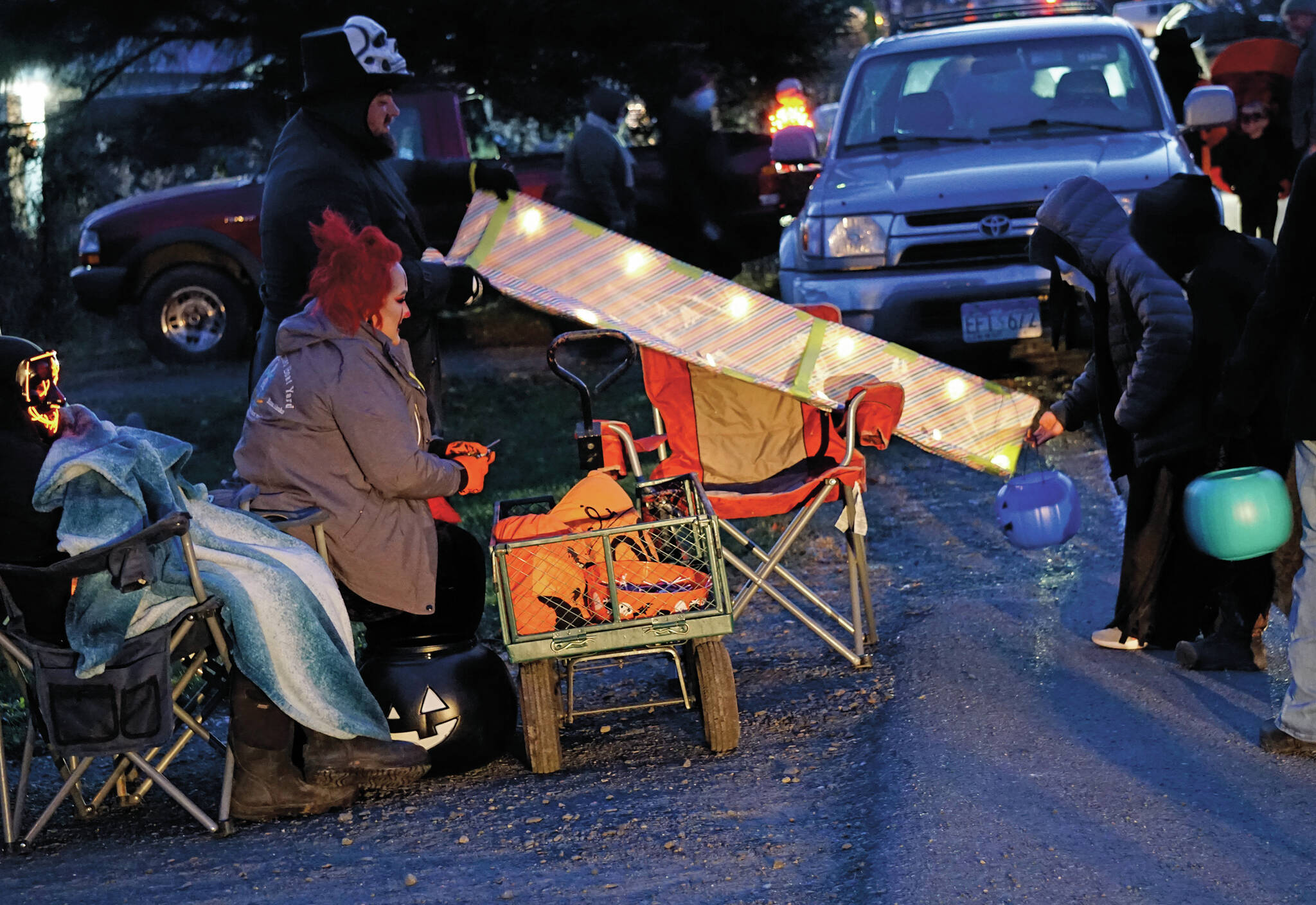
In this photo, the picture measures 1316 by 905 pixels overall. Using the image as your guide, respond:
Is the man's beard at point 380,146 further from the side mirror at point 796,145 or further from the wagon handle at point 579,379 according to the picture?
the side mirror at point 796,145

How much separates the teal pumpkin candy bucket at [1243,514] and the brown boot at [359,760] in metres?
2.42

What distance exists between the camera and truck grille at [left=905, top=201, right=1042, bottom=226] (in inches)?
339

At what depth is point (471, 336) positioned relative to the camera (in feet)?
50.6

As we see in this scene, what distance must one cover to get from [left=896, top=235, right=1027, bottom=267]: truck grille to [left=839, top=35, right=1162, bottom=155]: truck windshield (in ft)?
2.81

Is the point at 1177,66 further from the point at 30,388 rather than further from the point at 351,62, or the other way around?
the point at 30,388

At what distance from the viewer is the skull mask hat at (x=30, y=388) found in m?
4.38

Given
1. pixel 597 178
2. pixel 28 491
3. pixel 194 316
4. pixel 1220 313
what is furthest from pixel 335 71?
pixel 194 316

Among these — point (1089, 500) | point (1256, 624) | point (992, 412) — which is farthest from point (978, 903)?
point (1089, 500)

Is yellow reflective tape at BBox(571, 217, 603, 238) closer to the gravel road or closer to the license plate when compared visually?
the gravel road

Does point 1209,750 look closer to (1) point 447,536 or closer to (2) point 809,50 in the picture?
(1) point 447,536

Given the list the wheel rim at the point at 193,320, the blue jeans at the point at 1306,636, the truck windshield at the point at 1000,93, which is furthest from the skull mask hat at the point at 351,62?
the wheel rim at the point at 193,320

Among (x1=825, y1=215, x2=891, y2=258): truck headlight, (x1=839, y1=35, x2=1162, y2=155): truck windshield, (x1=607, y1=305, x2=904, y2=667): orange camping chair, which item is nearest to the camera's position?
(x1=607, y1=305, x2=904, y2=667): orange camping chair

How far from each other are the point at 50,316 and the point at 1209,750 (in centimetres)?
1215

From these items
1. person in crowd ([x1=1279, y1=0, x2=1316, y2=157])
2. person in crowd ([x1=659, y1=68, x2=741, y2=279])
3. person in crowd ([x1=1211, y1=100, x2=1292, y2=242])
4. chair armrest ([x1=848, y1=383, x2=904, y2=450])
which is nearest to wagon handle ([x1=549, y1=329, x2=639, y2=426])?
chair armrest ([x1=848, y1=383, x2=904, y2=450])
